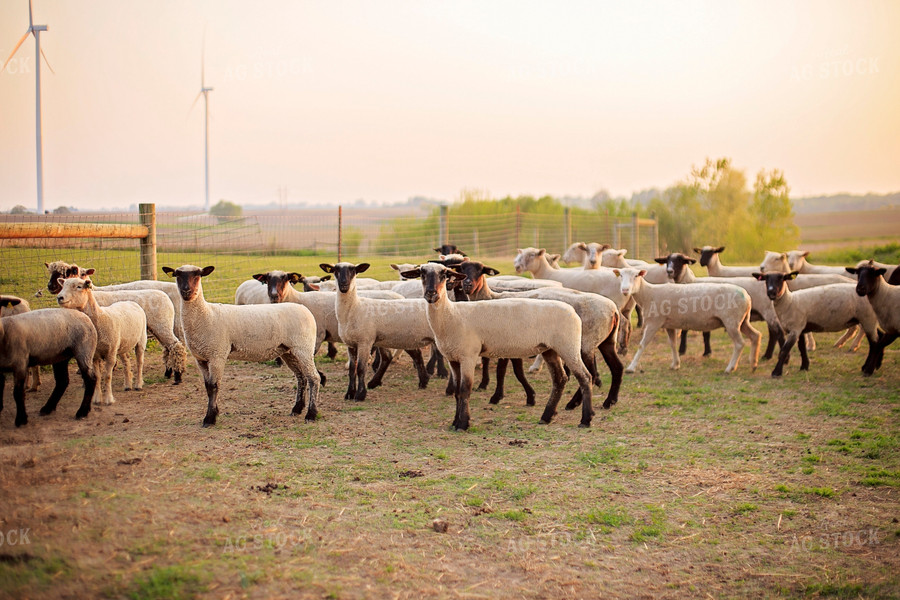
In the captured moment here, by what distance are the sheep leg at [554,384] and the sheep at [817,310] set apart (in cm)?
513

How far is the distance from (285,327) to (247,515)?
3276 mm

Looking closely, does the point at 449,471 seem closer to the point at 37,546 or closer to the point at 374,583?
the point at 374,583

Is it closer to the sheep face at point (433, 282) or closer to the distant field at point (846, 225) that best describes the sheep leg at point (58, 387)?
the sheep face at point (433, 282)

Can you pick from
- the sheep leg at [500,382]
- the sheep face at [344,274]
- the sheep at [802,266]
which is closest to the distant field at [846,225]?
the sheep at [802,266]

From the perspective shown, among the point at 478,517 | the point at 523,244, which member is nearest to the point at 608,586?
the point at 478,517

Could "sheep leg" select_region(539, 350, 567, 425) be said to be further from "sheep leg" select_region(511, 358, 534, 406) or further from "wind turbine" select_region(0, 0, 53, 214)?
"wind turbine" select_region(0, 0, 53, 214)

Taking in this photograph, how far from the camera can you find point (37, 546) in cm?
Answer: 420

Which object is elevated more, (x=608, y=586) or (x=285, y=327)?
(x=285, y=327)

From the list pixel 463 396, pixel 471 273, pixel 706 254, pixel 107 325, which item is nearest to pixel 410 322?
pixel 471 273

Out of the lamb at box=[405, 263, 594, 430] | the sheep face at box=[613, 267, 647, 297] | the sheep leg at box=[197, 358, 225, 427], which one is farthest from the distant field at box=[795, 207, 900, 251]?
the sheep leg at box=[197, 358, 225, 427]

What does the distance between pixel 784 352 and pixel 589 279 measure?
3724 mm

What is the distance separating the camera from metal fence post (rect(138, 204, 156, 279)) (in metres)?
12.1

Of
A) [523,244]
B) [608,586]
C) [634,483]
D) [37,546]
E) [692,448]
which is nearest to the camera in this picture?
[37,546]

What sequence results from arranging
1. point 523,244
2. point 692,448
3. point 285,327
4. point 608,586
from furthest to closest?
point 523,244 → point 285,327 → point 692,448 → point 608,586
